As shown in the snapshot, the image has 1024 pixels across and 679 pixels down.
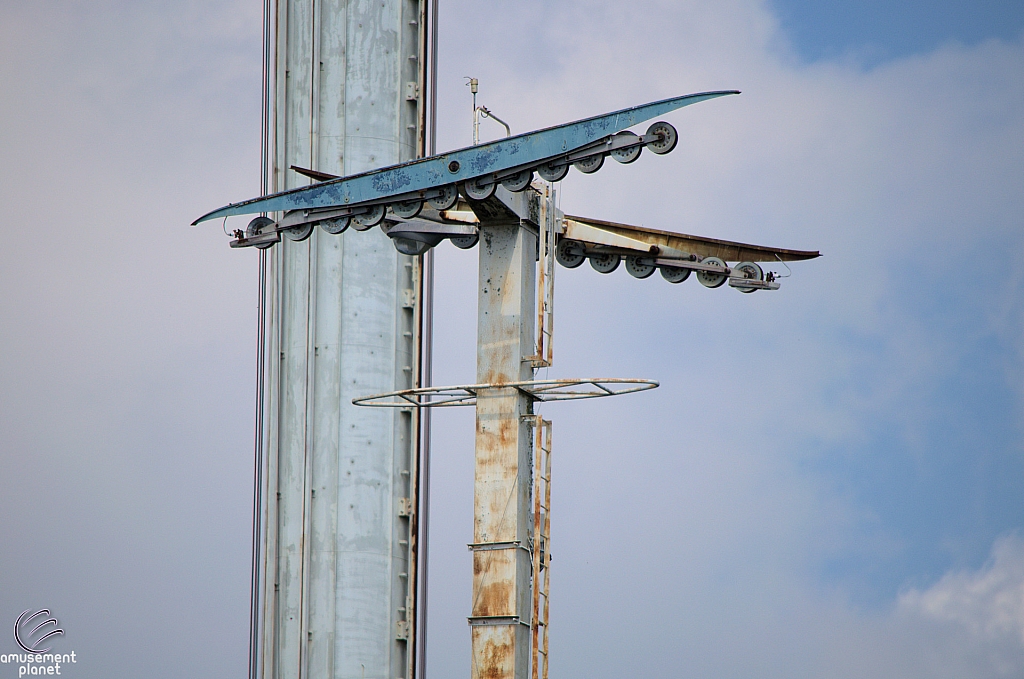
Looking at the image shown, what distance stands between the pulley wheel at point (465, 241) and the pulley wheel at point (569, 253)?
1910 millimetres

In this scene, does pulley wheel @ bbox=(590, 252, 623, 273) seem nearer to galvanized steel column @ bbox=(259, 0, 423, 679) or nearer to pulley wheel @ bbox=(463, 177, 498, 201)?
pulley wheel @ bbox=(463, 177, 498, 201)

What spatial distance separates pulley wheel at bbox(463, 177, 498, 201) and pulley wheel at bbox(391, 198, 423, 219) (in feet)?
3.06

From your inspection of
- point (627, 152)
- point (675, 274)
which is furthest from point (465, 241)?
point (675, 274)

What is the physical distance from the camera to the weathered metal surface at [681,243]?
25.3 metres

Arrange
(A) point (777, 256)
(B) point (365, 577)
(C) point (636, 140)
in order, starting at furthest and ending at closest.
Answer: (B) point (365, 577), (A) point (777, 256), (C) point (636, 140)

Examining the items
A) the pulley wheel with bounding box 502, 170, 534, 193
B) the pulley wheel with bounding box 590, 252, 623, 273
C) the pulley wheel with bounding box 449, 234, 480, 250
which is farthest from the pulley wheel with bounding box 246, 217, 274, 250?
the pulley wheel with bounding box 590, 252, 623, 273

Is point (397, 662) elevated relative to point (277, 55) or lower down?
lower down

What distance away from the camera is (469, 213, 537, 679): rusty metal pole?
21719mm

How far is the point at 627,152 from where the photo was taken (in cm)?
2067

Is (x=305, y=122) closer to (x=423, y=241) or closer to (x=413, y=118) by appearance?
(x=413, y=118)

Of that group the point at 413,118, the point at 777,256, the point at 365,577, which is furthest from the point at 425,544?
the point at 777,256

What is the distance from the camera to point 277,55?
33.8 m

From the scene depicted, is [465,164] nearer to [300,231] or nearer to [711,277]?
[300,231]

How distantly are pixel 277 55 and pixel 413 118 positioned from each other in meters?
3.21
